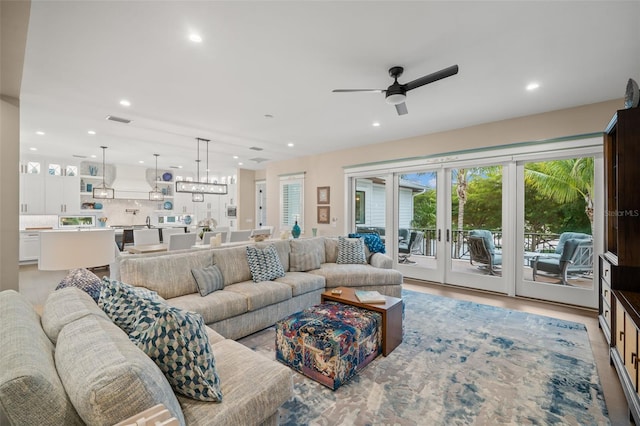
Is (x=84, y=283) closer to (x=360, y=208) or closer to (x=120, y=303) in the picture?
(x=120, y=303)

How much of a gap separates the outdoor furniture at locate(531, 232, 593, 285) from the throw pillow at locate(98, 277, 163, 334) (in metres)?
5.17

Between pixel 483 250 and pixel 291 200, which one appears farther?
pixel 291 200

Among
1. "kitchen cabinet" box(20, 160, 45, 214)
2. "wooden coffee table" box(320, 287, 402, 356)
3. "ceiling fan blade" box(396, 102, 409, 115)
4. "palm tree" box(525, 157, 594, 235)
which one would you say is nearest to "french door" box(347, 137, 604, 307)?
"palm tree" box(525, 157, 594, 235)

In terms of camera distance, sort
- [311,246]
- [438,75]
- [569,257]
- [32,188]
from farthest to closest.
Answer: [32,188] < [311,246] < [569,257] < [438,75]

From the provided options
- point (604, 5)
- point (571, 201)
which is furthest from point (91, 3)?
point (571, 201)

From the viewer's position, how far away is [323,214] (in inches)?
277

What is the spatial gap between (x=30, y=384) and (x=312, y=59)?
291cm

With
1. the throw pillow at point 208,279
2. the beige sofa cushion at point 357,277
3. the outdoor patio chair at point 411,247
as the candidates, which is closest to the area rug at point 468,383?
the throw pillow at point 208,279

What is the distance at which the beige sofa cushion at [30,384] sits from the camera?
2.53 feet

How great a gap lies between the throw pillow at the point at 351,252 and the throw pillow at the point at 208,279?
77.8 inches

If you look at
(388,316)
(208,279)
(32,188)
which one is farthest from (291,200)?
(32,188)

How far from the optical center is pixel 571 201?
13.6ft

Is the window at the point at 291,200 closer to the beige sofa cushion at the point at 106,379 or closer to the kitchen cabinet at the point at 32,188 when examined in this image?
the kitchen cabinet at the point at 32,188

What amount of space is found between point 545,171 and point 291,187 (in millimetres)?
5501
